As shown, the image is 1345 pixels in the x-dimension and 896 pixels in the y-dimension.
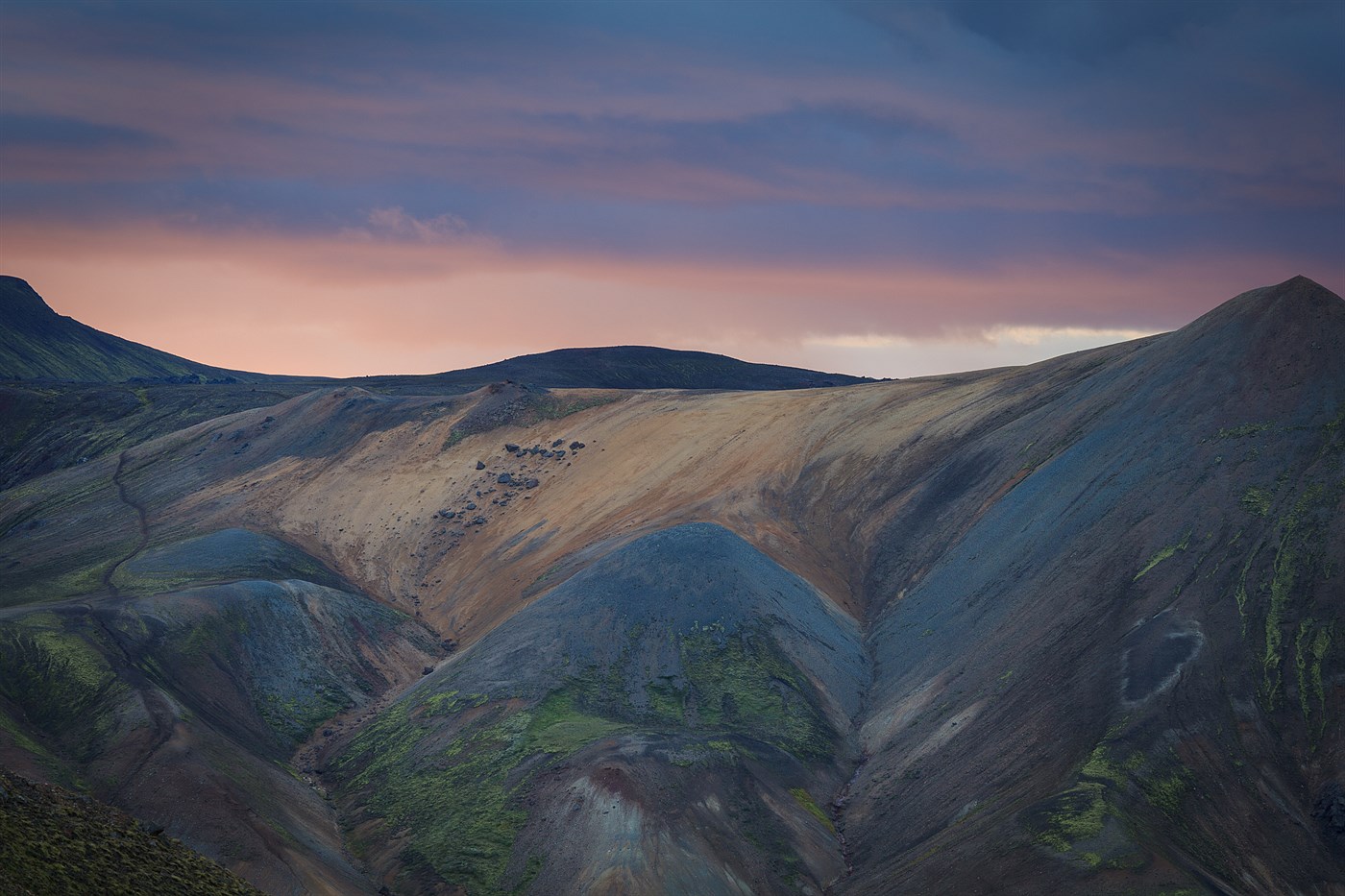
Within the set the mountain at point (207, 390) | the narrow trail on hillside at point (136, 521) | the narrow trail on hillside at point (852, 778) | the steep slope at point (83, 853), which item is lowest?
the narrow trail on hillside at point (852, 778)

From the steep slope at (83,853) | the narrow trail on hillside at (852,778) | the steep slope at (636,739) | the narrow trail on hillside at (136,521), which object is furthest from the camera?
the narrow trail on hillside at (136,521)

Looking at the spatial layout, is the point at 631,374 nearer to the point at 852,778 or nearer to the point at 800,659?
the point at 800,659

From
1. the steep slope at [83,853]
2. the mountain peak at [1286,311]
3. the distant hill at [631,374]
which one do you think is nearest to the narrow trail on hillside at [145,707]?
the steep slope at [83,853]

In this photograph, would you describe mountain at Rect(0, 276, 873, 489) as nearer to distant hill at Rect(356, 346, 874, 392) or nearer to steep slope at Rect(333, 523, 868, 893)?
distant hill at Rect(356, 346, 874, 392)

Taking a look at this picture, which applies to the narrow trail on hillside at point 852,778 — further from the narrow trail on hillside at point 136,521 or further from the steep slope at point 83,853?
the narrow trail on hillside at point 136,521

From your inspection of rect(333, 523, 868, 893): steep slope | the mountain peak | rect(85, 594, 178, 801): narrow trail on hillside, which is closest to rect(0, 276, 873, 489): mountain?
rect(85, 594, 178, 801): narrow trail on hillside

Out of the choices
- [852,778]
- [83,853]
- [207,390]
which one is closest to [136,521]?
[207,390]

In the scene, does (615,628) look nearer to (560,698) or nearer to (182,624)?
(560,698)

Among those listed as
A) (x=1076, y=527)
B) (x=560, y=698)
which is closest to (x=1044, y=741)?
(x=1076, y=527)
